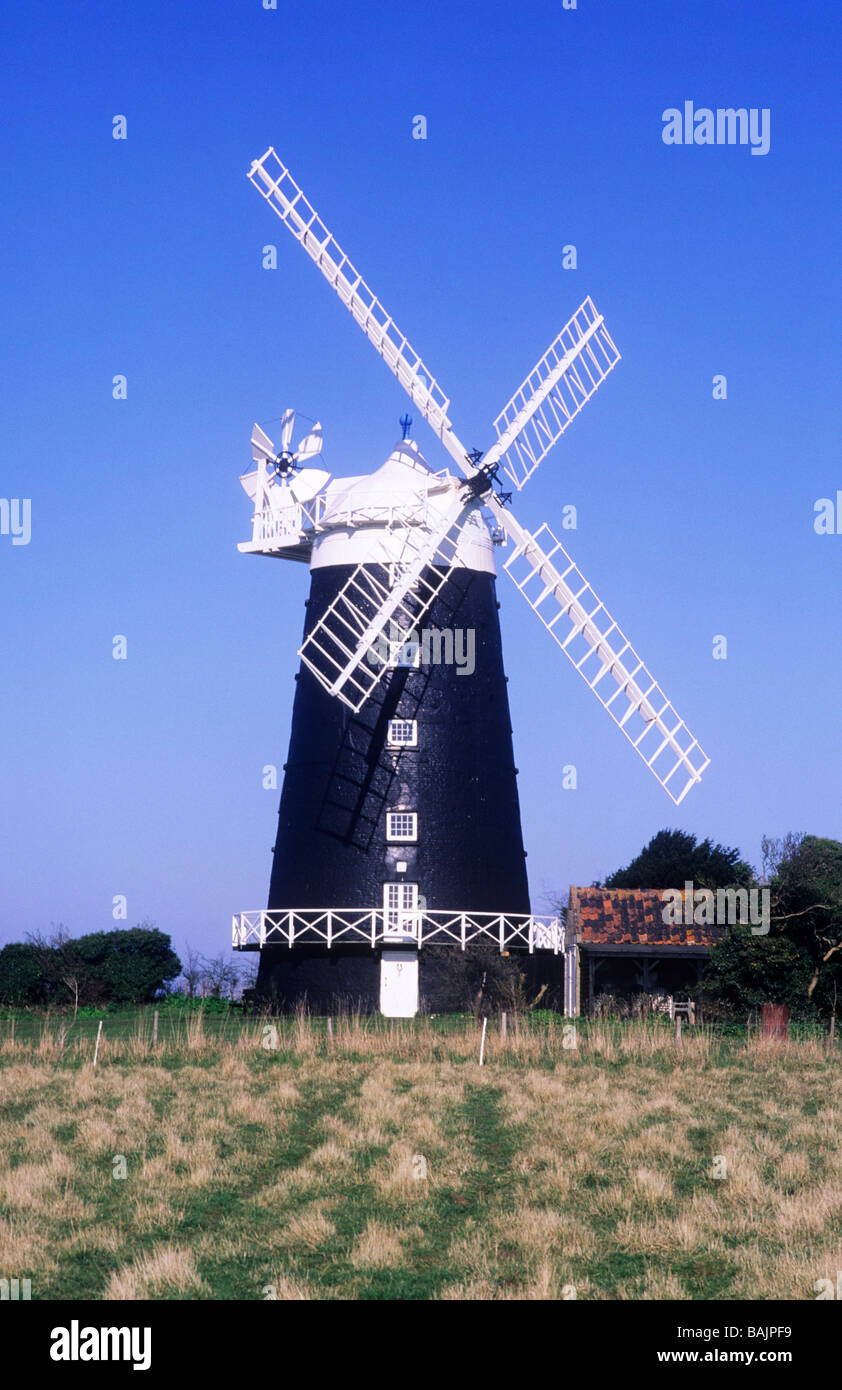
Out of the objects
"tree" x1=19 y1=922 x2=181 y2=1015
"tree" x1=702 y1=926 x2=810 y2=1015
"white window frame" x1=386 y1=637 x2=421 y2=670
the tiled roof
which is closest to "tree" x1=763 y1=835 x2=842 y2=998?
"tree" x1=702 y1=926 x2=810 y2=1015

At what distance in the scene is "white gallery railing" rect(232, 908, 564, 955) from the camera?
33312 millimetres

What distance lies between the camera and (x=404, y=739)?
3444cm

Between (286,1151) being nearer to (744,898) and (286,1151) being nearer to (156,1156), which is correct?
(156,1156)

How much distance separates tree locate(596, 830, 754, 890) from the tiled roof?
648 centimetres

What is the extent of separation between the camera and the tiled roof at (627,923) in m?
37.7

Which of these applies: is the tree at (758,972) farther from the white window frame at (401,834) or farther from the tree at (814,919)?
the white window frame at (401,834)

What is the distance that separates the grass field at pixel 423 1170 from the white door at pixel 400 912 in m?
8.81

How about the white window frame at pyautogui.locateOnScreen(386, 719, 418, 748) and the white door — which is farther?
the white window frame at pyautogui.locateOnScreen(386, 719, 418, 748)

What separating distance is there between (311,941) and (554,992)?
6637mm

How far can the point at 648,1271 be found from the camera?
37.7ft

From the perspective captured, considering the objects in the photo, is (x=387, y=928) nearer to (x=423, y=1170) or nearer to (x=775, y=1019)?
(x=775, y=1019)

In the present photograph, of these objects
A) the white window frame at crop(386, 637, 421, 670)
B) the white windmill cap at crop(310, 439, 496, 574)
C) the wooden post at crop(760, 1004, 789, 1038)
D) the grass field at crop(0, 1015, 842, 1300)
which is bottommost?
the grass field at crop(0, 1015, 842, 1300)

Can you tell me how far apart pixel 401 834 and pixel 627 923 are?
7.67 metres

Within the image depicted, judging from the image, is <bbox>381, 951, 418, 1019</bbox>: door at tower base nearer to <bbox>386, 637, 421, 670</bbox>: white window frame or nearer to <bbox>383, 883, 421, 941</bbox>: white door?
<bbox>383, 883, 421, 941</bbox>: white door
